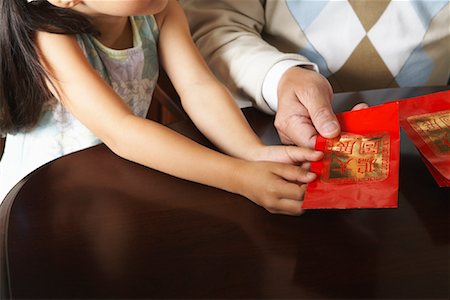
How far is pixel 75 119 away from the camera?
3.24ft

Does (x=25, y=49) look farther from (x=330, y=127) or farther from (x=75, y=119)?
(x=330, y=127)

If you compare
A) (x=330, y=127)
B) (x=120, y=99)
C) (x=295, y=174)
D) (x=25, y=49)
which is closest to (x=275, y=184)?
(x=295, y=174)

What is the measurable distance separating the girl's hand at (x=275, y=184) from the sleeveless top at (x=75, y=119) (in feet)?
1.22

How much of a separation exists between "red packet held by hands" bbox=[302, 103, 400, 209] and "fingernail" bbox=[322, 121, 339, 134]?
1cm

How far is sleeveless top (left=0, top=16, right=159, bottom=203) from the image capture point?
980 millimetres

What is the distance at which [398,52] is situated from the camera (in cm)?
111

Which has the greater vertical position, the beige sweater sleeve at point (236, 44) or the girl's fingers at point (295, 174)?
the beige sweater sleeve at point (236, 44)

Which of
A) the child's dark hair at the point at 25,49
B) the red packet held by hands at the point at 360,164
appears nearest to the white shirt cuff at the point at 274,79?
the red packet held by hands at the point at 360,164

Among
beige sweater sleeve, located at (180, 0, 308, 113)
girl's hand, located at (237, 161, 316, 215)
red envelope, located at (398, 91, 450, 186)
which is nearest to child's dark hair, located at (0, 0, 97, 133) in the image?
beige sweater sleeve, located at (180, 0, 308, 113)

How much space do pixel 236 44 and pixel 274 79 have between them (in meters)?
0.14

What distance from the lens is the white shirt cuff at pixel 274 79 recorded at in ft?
3.00

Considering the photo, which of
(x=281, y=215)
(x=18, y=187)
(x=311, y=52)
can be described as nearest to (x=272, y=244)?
(x=281, y=215)

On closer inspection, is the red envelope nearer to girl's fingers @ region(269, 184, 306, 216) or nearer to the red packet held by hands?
the red packet held by hands

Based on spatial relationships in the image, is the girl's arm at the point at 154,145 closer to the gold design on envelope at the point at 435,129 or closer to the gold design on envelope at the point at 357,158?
the gold design on envelope at the point at 357,158
